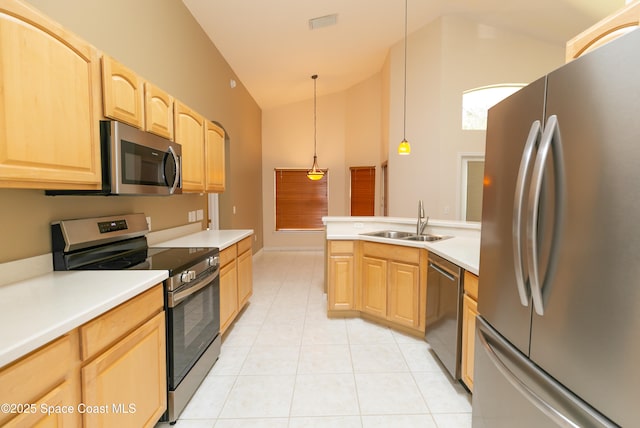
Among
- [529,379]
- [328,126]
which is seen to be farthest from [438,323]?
[328,126]

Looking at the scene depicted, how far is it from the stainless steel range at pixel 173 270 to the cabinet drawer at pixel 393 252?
1569 mm

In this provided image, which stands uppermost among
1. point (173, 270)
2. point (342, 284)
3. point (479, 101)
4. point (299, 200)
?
point (479, 101)

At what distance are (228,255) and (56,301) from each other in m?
1.55

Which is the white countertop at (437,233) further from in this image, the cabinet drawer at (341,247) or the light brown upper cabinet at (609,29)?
the light brown upper cabinet at (609,29)

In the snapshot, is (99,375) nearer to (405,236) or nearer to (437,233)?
(405,236)

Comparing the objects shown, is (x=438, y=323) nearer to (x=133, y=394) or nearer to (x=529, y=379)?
(x=529, y=379)

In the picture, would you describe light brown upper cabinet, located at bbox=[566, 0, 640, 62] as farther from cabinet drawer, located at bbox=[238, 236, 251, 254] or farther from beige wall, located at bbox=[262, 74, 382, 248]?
beige wall, located at bbox=[262, 74, 382, 248]

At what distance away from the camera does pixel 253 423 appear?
1.70 metres

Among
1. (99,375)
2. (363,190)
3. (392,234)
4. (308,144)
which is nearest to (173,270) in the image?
(99,375)

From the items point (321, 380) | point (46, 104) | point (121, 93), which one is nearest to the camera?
point (46, 104)

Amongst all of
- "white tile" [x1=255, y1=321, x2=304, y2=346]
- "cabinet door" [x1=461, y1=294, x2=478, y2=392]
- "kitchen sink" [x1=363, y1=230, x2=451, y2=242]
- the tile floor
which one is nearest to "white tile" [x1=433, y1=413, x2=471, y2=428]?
the tile floor

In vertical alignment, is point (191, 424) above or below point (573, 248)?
below

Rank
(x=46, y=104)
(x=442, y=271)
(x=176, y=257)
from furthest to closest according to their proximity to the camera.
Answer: (x=442, y=271), (x=176, y=257), (x=46, y=104)

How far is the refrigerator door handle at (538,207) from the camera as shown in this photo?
866 millimetres
